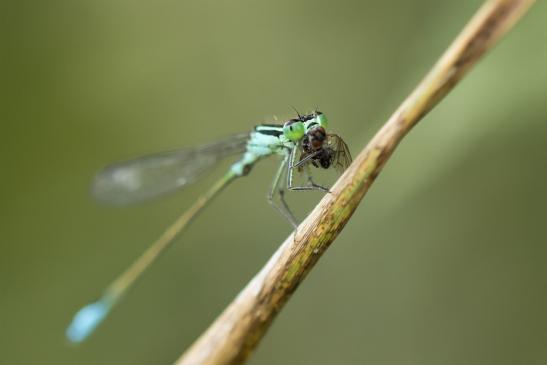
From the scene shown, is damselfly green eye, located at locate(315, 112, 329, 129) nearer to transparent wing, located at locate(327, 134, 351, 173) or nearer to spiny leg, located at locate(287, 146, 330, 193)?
transparent wing, located at locate(327, 134, 351, 173)

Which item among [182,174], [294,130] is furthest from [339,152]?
[182,174]

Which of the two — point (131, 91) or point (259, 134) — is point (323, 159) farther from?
point (131, 91)

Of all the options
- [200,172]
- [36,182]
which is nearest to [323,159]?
[200,172]

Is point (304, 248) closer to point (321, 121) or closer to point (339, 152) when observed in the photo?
point (339, 152)

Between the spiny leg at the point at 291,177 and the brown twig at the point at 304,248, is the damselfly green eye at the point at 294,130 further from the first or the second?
the brown twig at the point at 304,248

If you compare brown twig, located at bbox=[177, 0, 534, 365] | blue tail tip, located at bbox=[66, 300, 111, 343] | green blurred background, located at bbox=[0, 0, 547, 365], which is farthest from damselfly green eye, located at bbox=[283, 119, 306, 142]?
blue tail tip, located at bbox=[66, 300, 111, 343]

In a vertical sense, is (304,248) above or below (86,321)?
above

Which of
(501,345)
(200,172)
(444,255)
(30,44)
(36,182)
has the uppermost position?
(30,44)
